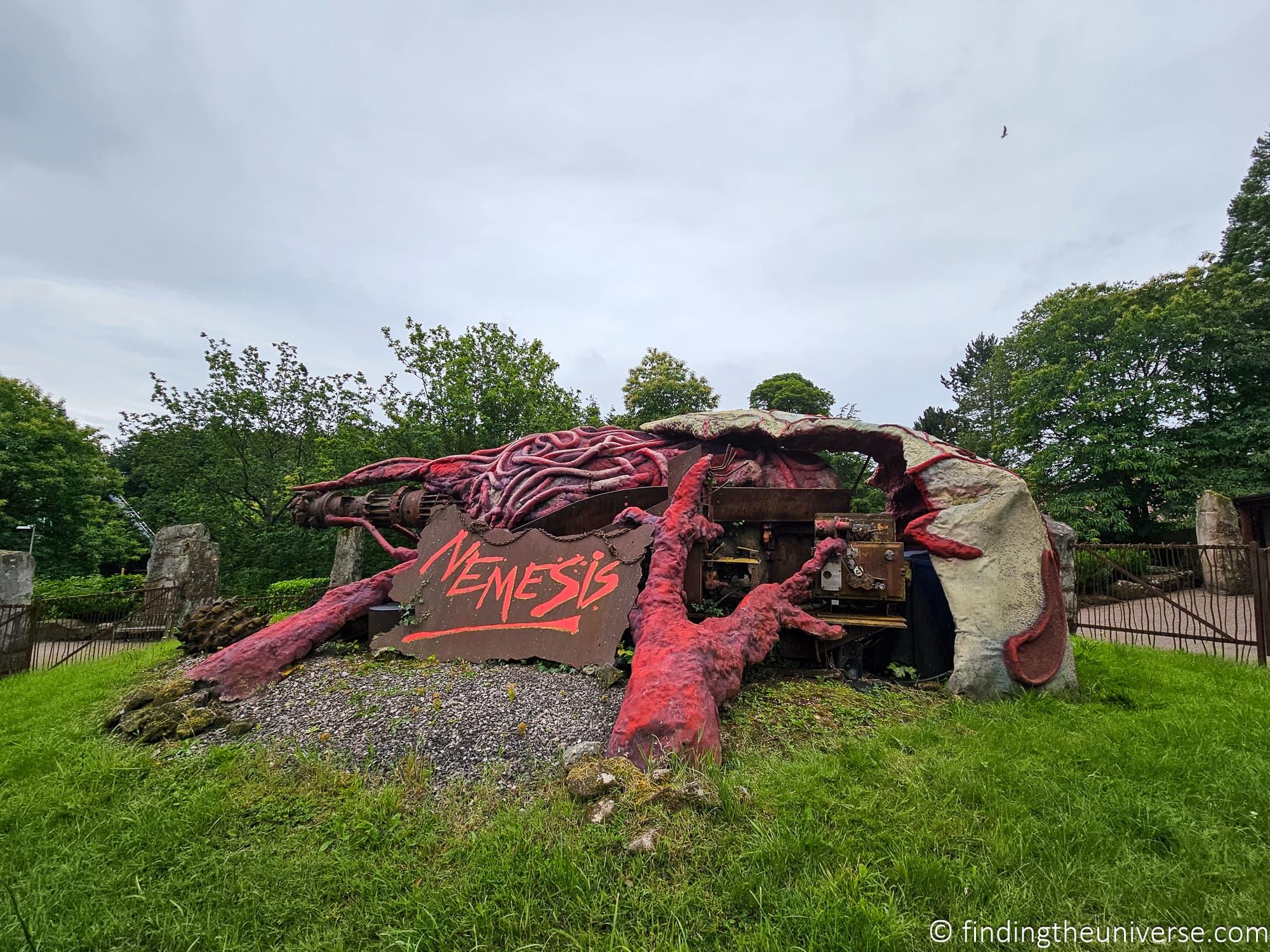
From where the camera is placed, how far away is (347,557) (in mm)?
13078

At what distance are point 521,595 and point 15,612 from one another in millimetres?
7290

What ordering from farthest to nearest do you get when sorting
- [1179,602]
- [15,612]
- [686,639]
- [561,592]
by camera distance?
[1179,602] → [15,612] → [561,592] → [686,639]

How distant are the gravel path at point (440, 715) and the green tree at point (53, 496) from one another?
20.7 m

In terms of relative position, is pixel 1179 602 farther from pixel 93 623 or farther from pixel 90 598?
pixel 93 623

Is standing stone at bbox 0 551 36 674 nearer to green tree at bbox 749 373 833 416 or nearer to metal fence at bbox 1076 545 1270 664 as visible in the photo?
metal fence at bbox 1076 545 1270 664

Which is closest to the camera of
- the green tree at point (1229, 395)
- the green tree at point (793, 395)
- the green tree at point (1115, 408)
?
the green tree at point (1229, 395)

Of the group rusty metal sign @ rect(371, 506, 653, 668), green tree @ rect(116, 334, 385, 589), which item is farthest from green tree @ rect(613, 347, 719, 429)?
rusty metal sign @ rect(371, 506, 653, 668)

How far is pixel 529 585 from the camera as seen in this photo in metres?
5.48

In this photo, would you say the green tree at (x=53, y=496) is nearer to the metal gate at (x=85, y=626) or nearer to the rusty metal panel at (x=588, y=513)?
the metal gate at (x=85, y=626)

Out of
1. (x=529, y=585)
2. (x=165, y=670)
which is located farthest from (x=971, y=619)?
(x=165, y=670)

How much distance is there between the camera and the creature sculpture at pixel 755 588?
3742 millimetres


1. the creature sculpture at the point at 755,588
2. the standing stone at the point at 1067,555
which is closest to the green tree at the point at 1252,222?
the standing stone at the point at 1067,555

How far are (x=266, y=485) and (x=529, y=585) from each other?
15057mm

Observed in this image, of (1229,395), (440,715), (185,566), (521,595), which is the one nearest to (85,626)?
(185,566)
